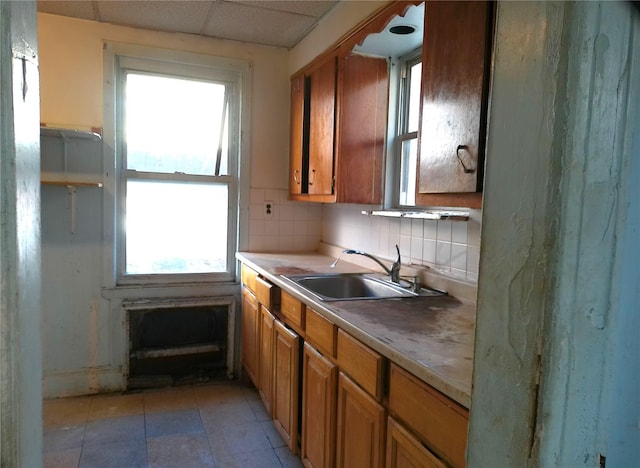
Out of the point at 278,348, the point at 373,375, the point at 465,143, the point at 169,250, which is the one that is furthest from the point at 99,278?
the point at 465,143

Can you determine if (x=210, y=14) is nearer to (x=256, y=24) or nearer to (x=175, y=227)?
(x=256, y=24)

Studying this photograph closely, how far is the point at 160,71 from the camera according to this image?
314cm

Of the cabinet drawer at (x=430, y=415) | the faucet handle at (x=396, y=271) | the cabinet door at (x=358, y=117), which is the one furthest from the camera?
the cabinet door at (x=358, y=117)

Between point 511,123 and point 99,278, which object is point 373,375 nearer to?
point 511,123

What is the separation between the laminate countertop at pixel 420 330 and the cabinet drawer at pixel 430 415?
39mm

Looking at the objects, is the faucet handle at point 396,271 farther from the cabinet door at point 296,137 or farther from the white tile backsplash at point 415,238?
the cabinet door at point 296,137

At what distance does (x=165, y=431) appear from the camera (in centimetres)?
262

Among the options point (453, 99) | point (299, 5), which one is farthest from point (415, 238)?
point (299, 5)

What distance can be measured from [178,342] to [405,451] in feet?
7.71

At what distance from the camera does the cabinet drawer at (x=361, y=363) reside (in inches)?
56.6

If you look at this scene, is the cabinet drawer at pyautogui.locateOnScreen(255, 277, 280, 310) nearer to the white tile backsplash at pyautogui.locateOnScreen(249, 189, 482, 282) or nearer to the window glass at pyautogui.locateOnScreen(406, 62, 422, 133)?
the white tile backsplash at pyautogui.locateOnScreen(249, 189, 482, 282)

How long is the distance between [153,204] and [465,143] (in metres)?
2.36

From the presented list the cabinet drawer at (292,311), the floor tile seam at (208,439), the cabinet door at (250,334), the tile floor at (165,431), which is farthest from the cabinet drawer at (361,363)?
the cabinet door at (250,334)

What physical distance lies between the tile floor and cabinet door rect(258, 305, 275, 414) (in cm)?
20
